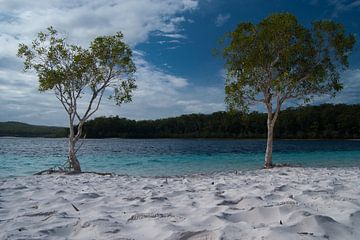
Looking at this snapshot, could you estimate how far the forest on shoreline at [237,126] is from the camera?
97.9 metres

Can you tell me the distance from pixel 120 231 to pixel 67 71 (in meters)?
14.6

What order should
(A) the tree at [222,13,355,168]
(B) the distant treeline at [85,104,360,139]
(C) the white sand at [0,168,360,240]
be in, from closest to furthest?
(C) the white sand at [0,168,360,240], (A) the tree at [222,13,355,168], (B) the distant treeline at [85,104,360,139]

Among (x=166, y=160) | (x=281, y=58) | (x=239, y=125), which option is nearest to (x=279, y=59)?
(x=281, y=58)

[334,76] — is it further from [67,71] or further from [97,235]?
[97,235]

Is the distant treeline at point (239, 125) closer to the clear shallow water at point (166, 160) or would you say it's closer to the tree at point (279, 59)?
the clear shallow water at point (166, 160)

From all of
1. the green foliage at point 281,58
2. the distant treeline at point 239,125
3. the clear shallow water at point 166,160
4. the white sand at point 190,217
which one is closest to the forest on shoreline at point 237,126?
the distant treeline at point 239,125

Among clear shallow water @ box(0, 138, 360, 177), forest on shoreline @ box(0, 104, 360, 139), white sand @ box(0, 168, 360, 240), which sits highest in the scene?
forest on shoreline @ box(0, 104, 360, 139)

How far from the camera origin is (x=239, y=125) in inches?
4427

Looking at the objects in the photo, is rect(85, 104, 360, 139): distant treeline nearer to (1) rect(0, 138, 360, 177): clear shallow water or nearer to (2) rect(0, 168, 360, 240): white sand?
(1) rect(0, 138, 360, 177): clear shallow water

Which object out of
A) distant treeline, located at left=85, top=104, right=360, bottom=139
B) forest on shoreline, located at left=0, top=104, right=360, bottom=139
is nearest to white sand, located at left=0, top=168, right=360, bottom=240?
forest on shoreline, located at left=0, top=104, right=360, bottom=139

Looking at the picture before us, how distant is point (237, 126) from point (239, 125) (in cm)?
94

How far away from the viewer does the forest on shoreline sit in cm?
9794

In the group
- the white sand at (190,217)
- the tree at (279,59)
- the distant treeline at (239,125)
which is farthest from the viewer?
the distant treeline at (239,125)

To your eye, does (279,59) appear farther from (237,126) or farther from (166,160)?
(237,126)
